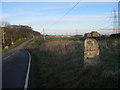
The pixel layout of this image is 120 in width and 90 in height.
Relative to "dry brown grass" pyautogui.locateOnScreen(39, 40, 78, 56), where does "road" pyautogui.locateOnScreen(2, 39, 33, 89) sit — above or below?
below

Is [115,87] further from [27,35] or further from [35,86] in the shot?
[27,35]

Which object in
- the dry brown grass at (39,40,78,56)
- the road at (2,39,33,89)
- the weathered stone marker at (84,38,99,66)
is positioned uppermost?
the weathered stone marker at (84,38,99,66)

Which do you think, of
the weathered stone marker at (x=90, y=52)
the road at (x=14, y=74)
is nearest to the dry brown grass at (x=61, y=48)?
the road at (x=14, y=74)

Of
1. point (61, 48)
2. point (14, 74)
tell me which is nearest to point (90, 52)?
point (14, 74)

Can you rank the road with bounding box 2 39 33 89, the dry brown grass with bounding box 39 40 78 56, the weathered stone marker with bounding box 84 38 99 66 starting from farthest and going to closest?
1. the dry brown grass with bounding box 39 40 78 56
2. the weathered stone marker with bounding box 84 38 99 66
3. the road with bounding box 2 39 33 89

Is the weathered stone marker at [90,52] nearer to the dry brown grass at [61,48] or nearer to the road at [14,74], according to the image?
the road at [14,74]

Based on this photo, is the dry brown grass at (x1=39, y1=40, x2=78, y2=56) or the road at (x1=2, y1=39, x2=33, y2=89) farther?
the dry brown grass at (x1=39, y1=40, x2=78, y2=56)

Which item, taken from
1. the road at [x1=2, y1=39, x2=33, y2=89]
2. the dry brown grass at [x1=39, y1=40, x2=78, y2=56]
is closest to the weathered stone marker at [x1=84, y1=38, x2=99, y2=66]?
the road at [x1=2, y1=39, x2=33, y2=89]

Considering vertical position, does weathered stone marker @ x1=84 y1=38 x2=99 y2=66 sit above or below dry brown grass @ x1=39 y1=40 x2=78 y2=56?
above

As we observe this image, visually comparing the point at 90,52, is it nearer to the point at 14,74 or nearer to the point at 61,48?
the point at 14,74

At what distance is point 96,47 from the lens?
Result: 1239 cm

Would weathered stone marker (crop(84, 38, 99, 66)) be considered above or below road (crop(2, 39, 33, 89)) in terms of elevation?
above

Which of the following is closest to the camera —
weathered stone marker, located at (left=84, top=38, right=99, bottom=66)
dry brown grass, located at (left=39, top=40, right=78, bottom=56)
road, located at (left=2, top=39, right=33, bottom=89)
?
road, located at (left=2, top=39, right=33, bottom=89)

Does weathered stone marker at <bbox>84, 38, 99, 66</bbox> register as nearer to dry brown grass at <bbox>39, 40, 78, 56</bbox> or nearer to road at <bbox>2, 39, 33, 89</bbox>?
road at <bbox>2, 39, 33, 89</bbox>
